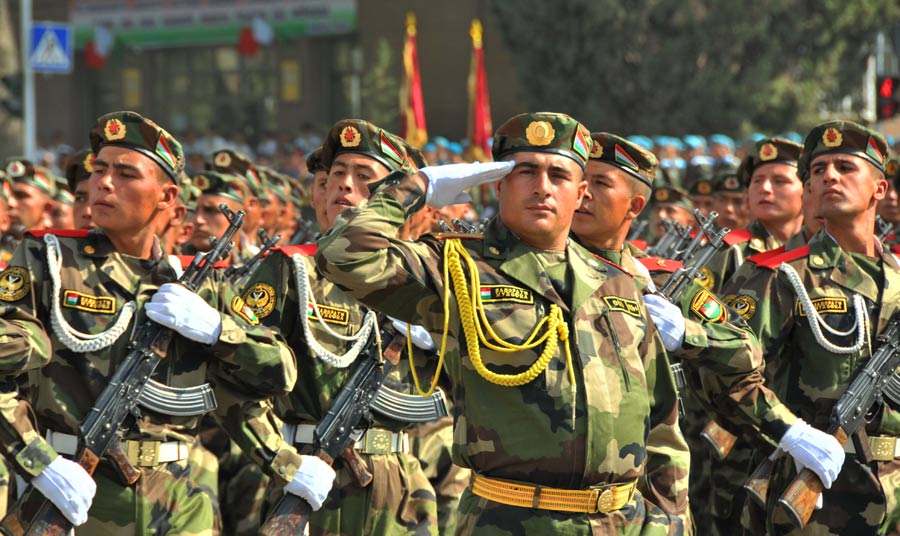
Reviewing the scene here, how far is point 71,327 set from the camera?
596 cm

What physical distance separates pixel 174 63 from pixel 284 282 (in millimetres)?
36810

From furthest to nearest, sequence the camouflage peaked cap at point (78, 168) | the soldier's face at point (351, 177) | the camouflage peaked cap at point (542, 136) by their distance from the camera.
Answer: the camouflage peaked cap at point (78, 168), the soldier's face at point (351, 177), the camouflage peaked cap at point (542, 136)

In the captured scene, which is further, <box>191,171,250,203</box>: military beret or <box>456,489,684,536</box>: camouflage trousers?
<box>191,171,250,203</box>: military beret

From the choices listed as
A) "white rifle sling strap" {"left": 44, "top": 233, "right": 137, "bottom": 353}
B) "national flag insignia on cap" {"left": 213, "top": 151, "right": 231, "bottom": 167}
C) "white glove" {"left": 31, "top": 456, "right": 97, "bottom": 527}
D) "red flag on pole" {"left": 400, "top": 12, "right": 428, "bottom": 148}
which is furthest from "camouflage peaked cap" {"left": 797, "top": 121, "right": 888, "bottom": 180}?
"red flag on pole" {"left": 400, "top": 12, "right": 428, "bottom": 148}

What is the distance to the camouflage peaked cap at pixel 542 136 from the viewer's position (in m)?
5.12

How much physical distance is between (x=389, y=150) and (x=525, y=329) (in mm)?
2567

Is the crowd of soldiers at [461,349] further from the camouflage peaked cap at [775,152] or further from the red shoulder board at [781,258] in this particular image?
the camouflage peaked cap at [775,152]

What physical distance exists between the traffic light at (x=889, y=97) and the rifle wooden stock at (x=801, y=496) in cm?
1258

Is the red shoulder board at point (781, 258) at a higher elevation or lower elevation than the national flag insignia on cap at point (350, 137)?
lower

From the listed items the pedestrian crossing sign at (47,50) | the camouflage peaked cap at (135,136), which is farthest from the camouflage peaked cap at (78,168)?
the pedestrian crossing sign at (47,50)

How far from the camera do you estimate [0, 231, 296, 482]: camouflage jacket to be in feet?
18.8

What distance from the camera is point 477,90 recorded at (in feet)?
82.5

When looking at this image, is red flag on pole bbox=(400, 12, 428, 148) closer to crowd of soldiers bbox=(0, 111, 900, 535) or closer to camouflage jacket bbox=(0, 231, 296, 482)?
crowd of soldiers bbox=(0, 111, 900, 535)

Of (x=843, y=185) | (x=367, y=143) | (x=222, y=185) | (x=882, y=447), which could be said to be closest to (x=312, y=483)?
(x=367, y=143)
